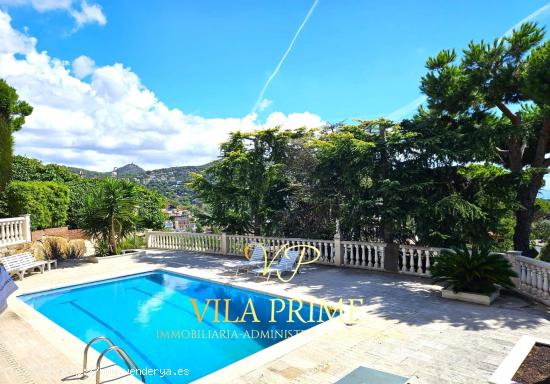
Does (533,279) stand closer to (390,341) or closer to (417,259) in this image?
(417,259)

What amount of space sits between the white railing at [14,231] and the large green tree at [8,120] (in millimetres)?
2406

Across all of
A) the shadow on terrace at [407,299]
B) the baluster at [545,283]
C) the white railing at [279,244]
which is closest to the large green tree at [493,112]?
the baluster at [545,283]

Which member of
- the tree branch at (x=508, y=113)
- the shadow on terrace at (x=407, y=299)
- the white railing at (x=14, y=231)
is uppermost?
the tree branch at (x=508, y=113)

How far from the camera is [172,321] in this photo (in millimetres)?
8102

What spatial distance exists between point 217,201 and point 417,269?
29.7ft

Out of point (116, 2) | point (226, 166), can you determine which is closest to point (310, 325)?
point (226, 166)

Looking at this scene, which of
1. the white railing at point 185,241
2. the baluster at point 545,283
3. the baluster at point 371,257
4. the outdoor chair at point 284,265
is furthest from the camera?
the white railing at point 185,241

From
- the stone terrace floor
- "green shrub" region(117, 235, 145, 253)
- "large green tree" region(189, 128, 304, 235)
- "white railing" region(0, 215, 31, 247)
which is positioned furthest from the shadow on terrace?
"white railing" region(0, 215, 31, 247)

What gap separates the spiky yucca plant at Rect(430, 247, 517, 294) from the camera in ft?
25.8

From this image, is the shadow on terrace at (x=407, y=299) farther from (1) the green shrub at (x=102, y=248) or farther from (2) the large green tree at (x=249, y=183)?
(1) the green shrub at (x=102, y=248)

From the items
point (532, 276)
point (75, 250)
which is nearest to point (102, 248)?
point (75, 250)

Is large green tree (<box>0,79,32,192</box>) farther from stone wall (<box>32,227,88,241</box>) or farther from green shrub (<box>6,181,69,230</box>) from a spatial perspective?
stone wall (<box>32,227,88,241</box>)

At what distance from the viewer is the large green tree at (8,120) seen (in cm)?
1341

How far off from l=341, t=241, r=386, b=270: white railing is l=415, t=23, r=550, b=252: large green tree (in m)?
3.54
